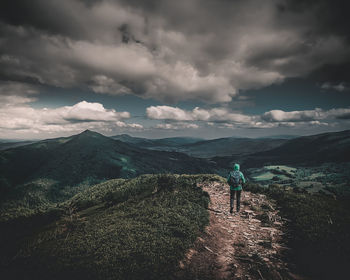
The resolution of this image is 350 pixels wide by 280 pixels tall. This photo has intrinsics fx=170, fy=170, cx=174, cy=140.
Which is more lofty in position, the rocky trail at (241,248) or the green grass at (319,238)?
the green grass at (319,238)

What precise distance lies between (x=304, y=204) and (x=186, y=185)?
44.1ft

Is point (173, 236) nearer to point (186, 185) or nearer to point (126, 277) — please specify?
point (126, 277)

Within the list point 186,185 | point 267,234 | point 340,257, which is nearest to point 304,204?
point 267,234

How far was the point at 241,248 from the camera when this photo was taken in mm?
11461

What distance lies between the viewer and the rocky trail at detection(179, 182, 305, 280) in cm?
904

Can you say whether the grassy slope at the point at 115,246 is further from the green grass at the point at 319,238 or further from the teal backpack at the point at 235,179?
the green grass at the point at 319,238

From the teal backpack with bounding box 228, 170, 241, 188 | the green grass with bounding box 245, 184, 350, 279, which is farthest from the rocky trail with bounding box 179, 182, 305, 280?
the teal backpack with bounding box 228, 170, 241, 188

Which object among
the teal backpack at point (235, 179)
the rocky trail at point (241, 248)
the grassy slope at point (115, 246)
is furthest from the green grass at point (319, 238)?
the grassy slope at point (115, 246)

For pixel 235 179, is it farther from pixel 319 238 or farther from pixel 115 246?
pixel 115 246

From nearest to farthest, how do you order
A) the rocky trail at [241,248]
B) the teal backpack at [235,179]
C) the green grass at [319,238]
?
the rocky trail at [241,248], the green grass at [319,238], the teal backpack at [235,179]

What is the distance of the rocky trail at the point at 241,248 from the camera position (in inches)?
356

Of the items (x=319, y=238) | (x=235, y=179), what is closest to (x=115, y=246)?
(x=235, y=179)

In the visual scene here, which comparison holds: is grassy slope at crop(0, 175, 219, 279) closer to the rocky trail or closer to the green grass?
the rocky trail

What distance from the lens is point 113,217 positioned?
16.2 m
